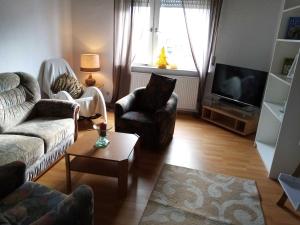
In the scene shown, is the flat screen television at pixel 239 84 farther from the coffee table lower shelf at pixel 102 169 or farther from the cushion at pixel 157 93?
the coffee table lower shelf at pixel 102 169

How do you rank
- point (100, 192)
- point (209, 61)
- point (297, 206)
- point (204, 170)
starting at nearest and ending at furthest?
1. point (297, 206)
2. point (100, 192)
3. point (204, 170)
4. point (209, 61)

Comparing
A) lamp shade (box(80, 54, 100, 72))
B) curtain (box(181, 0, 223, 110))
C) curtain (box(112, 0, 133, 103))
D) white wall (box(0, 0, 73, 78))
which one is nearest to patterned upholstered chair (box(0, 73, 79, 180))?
white wall (box(0, 0, 73, 78))

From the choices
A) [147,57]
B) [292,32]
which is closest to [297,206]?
[292,32]

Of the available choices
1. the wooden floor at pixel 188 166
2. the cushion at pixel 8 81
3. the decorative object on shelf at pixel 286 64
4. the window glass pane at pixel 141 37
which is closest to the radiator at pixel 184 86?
the window glass pane at pixel 141 37

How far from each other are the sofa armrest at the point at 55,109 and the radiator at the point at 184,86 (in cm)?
179

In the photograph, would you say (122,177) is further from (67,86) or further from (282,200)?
(67,86)

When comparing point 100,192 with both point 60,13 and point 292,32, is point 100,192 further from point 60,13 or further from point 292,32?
point 60,13

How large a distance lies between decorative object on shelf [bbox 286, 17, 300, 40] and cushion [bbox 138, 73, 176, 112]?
1539mm

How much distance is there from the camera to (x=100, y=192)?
2.38 meters

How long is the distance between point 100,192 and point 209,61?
2.98 meters

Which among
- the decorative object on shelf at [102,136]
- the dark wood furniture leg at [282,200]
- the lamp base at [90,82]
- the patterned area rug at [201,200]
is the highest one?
the lamp base at [90,82]

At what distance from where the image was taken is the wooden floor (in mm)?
2168

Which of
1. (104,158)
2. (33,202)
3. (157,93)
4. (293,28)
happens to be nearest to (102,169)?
(104,158)

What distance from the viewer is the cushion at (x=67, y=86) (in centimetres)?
389
